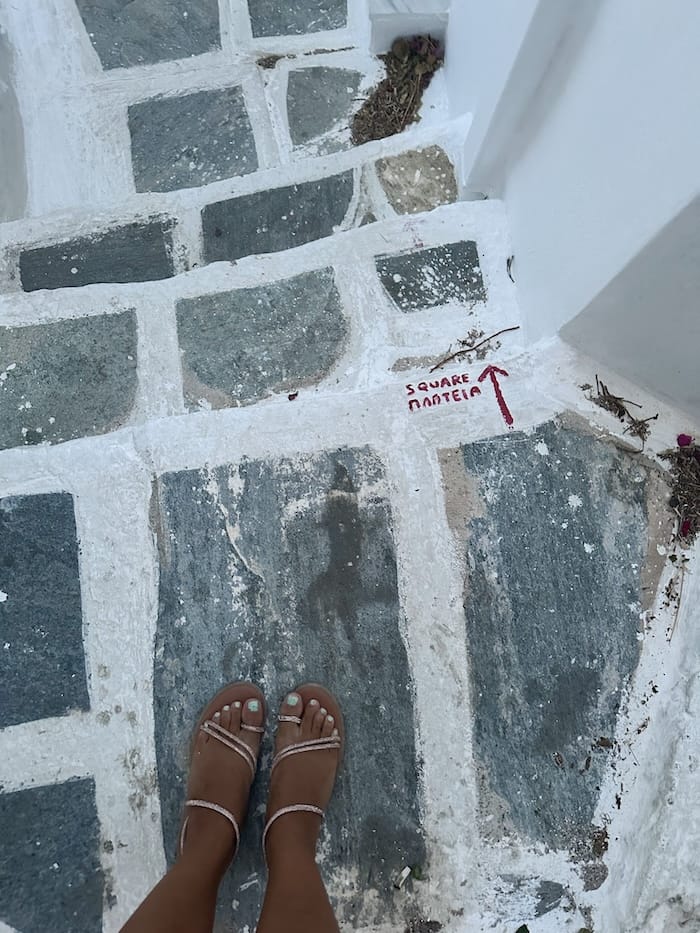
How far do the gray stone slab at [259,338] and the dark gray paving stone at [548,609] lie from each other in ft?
1.18

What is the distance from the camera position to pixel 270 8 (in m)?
1.81

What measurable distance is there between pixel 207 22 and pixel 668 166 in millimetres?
1473

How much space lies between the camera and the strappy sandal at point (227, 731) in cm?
120

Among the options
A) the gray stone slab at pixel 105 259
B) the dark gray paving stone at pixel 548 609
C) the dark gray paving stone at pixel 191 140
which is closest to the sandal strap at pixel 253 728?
the dark gray paving stone at pixel 548 609

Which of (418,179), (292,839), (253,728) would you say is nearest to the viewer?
(292,839)

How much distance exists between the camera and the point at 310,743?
1.23 meters

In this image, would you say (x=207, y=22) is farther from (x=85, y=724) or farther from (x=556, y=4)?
(x=85, y=724)

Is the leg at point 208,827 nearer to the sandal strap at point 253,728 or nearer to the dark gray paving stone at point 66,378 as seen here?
the sandal strap at point 253,728

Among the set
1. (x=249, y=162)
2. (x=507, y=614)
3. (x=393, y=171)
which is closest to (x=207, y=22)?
(x=249, y=162)

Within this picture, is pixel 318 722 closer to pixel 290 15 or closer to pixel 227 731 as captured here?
pixel 227 731

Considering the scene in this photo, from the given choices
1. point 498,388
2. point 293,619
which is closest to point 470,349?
point 498,388

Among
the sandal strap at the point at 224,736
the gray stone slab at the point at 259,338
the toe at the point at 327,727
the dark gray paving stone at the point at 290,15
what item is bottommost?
the toe at the point at 327,727

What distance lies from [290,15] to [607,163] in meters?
1.24

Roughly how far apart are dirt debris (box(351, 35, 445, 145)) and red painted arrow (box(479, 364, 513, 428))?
0.74 m
